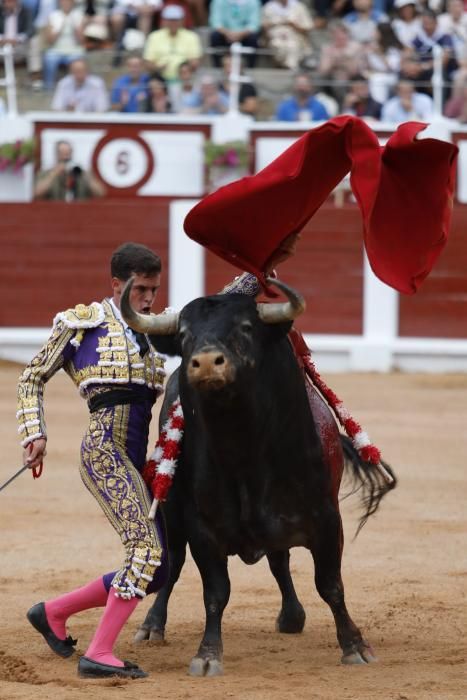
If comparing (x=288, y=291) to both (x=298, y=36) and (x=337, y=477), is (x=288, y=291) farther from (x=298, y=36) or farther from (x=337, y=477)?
(x=298, y=36)

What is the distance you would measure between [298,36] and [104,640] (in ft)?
32.7

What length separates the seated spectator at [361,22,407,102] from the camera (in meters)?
12.4

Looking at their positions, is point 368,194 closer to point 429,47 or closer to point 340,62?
point 340,62

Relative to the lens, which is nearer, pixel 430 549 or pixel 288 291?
pixel 288 291

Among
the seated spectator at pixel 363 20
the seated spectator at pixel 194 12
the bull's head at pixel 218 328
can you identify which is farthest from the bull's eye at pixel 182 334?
the seated spectator at pixel 194 12

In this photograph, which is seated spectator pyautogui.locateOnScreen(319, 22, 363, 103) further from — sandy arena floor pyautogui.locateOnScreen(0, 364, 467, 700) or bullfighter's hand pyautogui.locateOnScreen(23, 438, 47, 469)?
bullfighter's hand pyautogui.locateOnScreen(23, 438, 47, 469)

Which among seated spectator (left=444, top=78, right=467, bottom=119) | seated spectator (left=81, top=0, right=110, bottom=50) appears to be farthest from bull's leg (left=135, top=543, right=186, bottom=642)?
seated spectator (left=81, top=0, right=110, bottom=50)

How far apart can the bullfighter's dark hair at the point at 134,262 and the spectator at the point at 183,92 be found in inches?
343

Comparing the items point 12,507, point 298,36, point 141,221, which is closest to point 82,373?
point 12,507

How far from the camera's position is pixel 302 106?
12.2 m

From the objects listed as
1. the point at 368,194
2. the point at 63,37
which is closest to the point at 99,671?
the point at 368,194

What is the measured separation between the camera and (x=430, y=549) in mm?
5746

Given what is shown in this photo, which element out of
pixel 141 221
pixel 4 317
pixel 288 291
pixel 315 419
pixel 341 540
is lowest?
pixel 4 317

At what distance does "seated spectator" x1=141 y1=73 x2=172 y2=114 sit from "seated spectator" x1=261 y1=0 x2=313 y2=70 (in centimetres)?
111
